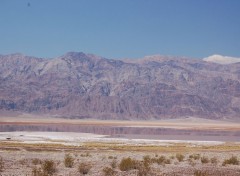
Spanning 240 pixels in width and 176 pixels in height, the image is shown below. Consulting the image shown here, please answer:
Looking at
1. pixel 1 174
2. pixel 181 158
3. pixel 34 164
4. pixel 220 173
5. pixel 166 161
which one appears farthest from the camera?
pixel 181 158

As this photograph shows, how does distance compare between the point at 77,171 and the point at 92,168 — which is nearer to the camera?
the point at 77,171

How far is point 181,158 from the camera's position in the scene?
35.4m

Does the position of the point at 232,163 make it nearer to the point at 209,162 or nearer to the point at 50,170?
the point at 209,162

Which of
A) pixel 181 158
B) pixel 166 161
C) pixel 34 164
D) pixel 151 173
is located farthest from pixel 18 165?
Result: pixel 181 158

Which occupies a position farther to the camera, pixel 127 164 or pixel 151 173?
pixel 127 164

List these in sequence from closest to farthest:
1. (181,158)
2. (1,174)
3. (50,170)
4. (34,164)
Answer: (1,174) < (50,170) < (34,164) < (181,158)

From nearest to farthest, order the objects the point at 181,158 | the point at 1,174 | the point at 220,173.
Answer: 1. the point at 1,174
2. the point at 220,173
3. the point at 181,158

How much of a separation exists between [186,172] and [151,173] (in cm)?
310

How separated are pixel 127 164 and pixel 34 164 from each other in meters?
6.15

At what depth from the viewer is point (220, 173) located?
26.4m

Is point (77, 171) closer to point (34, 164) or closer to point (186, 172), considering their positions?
point (34, 164)

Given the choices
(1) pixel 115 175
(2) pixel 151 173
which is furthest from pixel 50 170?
(2) pixel 151 173

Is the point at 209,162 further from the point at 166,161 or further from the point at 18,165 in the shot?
the point at 18,165

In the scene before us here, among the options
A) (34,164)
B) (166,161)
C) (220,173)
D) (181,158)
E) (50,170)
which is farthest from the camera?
(181,158)
